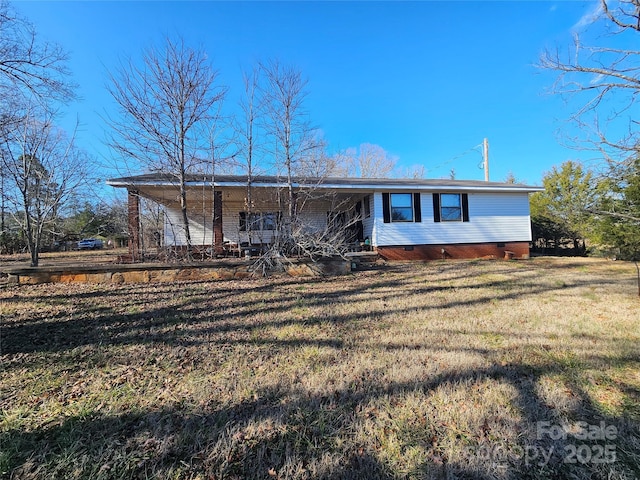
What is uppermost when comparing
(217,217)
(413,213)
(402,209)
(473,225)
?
(402,209)

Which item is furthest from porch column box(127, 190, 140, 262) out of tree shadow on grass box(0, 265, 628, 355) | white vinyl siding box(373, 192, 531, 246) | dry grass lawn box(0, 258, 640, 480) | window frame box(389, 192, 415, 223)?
window frame box(389, 192, 415, 223)

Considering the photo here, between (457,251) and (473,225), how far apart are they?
1.38m

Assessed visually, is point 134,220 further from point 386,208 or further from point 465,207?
point 465,207

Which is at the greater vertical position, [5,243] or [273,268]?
[5,243]

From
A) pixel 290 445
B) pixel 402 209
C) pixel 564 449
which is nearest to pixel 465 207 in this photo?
pixel 402 209

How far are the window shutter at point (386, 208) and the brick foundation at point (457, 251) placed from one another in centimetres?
118

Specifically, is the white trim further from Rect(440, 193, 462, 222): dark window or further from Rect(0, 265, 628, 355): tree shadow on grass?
Rect(0, 265, 628, 355): tree shadow on grass

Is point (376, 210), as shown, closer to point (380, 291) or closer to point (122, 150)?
point (380, 291)

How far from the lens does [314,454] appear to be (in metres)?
1.79

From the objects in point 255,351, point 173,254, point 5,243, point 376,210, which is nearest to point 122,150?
point 173,254

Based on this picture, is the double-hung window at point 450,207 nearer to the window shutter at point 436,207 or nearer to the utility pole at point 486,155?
the window shutter at point 436,207

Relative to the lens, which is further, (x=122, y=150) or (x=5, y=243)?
(x=5, y=243)

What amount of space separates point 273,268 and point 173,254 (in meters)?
2.89

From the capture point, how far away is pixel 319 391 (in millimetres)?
2459
